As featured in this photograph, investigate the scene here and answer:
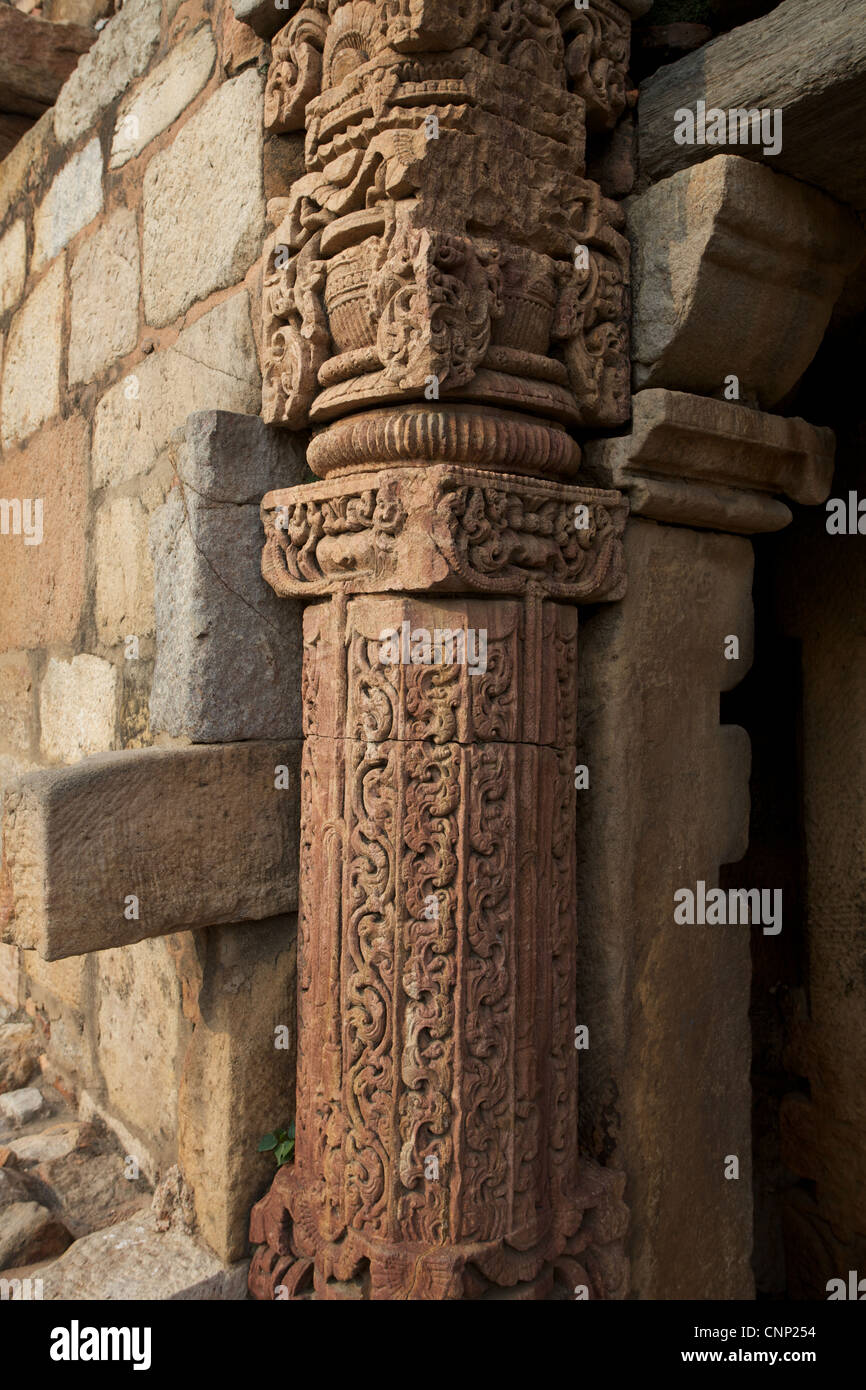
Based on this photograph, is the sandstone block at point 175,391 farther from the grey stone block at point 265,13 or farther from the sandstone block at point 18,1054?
the sandstone block at point 18,1054

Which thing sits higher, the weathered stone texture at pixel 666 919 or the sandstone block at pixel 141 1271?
the weathered stone texture at pixel 666 919

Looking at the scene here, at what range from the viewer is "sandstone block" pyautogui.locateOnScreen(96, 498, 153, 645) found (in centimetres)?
226

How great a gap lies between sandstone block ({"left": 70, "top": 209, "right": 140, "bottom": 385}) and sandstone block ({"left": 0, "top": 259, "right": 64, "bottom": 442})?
133 millimetres

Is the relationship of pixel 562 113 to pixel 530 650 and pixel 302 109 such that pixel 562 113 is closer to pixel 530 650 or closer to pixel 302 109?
pixel 302 109

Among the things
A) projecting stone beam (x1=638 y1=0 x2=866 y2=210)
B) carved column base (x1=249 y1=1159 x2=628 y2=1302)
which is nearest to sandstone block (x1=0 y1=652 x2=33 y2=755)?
carved column base (x1=249 y1=1159 x2=628 y2=1302)

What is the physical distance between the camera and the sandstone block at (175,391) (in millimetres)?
2029

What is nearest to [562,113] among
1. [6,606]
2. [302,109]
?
[302,109]

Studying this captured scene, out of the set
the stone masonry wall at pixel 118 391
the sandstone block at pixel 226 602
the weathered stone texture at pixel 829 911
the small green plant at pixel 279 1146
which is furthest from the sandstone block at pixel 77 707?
the weathered stone texture at pixel 829 911

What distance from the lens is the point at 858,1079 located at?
3.14m

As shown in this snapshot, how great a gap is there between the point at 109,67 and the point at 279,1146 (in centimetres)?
271

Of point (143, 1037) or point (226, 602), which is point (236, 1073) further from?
point (226, 602)

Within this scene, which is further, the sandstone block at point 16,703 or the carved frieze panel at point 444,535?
the sandstone block at point 16,703

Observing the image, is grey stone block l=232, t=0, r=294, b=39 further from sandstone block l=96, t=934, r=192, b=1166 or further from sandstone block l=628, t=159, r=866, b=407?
sandstone block l=96, t=934, r=192, b=1166

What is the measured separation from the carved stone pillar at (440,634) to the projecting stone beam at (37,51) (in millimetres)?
1359
